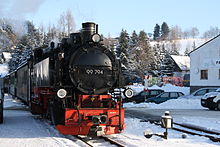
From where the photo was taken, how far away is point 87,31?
10.5m

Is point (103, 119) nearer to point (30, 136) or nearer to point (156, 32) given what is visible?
point (30, 136)

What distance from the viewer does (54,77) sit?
9.84 meters

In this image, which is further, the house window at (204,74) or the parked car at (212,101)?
the house window at (204,74)

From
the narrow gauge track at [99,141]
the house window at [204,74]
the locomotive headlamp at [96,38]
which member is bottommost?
the narrow gauge track at [99,141]

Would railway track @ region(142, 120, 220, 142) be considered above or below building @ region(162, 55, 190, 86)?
below

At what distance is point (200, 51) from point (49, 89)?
26952 millimetres

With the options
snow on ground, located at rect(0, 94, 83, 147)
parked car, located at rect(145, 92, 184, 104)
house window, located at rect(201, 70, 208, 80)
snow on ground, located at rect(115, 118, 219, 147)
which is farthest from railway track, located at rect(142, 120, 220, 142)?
house window, located at rect(201, 70, 208, 80)

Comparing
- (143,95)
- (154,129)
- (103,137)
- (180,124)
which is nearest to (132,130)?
(154,129)

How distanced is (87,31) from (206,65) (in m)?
25.3

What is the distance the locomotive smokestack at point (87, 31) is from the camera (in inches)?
412

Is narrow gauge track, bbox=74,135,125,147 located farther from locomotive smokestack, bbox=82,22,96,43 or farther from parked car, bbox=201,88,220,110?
parked car, bbox=201,88,220,110

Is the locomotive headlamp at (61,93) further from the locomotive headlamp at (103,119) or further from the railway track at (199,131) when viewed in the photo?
the railway track at (199,131)

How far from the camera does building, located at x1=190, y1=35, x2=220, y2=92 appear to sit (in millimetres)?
32344

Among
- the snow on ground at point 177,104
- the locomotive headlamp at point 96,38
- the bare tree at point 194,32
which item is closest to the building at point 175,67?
the snow on ground at point 177,104
